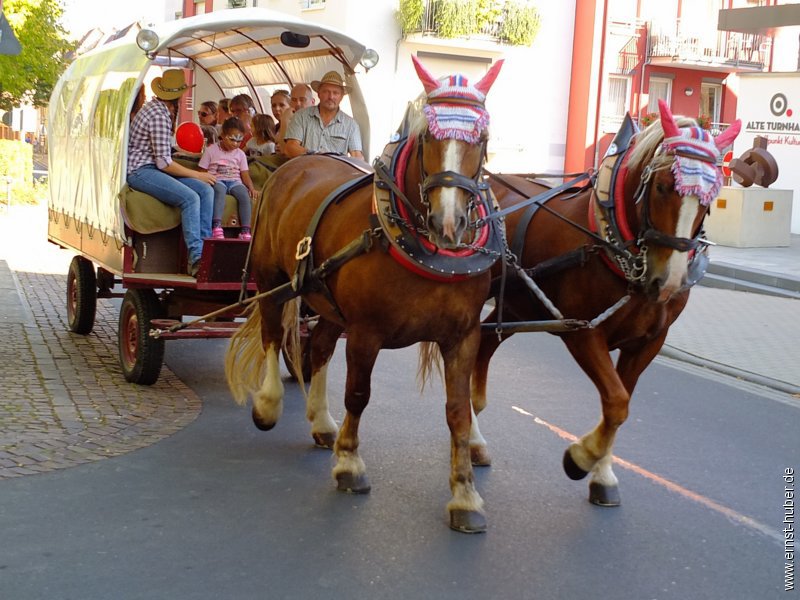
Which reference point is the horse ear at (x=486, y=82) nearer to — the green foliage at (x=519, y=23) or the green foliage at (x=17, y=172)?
the green foliage at (x=17, y=172)

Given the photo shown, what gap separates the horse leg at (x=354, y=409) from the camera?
198 inches

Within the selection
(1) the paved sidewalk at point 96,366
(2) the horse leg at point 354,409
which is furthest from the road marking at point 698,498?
(1) the paved sidewalk at point 96,366

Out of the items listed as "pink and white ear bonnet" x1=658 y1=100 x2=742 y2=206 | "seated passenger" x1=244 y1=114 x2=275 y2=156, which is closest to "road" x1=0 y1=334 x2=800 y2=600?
"pink and white ear bonnet" x1=658 y1=100 x2=742 y2=206

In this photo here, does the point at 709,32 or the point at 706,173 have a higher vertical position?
the point at 709,32

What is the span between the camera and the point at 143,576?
422 centimetres

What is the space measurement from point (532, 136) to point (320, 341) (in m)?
24.3

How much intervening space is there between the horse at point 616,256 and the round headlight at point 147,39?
10.4 ft

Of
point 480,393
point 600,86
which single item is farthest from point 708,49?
point 480,393

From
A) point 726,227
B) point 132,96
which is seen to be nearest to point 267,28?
point 132,96

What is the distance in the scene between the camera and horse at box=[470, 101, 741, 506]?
4.61 metres

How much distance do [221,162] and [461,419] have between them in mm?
3989

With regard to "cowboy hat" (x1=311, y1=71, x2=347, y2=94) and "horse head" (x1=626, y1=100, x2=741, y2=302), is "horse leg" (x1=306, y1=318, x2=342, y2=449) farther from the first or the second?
"cowboy hat" (x1=311, y1=71, x2=347, y2=94)

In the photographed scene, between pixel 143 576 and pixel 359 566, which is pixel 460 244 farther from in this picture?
pixel 143 576

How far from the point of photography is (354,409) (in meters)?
5.31
